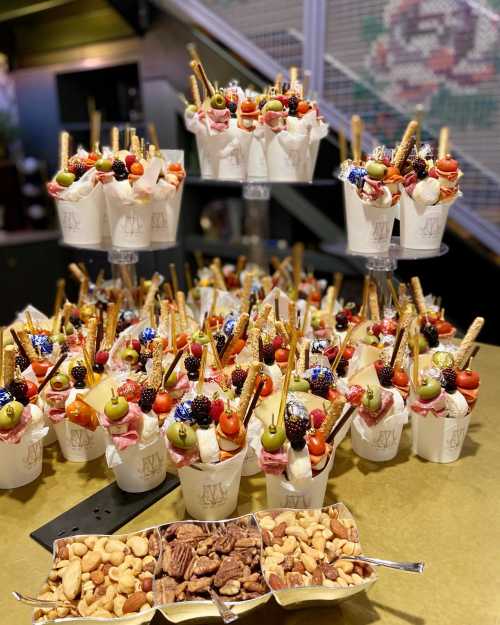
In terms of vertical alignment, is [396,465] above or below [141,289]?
below

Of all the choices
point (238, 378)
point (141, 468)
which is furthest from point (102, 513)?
point (238, 378)

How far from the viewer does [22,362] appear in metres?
1.58

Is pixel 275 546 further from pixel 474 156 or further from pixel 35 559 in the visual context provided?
pixel 474 156

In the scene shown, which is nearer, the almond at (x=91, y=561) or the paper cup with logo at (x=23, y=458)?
the almond at (x=91, y=561)

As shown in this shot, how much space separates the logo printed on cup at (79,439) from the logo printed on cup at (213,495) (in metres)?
0.47

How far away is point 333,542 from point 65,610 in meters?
0.54

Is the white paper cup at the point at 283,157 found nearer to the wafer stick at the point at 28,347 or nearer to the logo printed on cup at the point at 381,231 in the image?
the logo printed on cup at the point at 381,231

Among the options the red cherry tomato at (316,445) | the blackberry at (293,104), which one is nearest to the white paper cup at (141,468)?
the red cherry tomato at (316,445)

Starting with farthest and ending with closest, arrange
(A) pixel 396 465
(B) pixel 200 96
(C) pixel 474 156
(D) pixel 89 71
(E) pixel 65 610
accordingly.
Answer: (D) pixel 89 71 → (C) pixel 474 156 → (B) pixel 200 96 → (A) pixel 396 465 → (E) pixel 65 610

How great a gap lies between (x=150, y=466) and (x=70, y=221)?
37.1 inches

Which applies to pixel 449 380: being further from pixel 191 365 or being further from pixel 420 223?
pixel 191 365

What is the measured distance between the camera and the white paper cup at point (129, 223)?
1789 millimetres

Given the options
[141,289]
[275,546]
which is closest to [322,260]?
[141,289]

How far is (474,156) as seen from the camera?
288 centimetres
